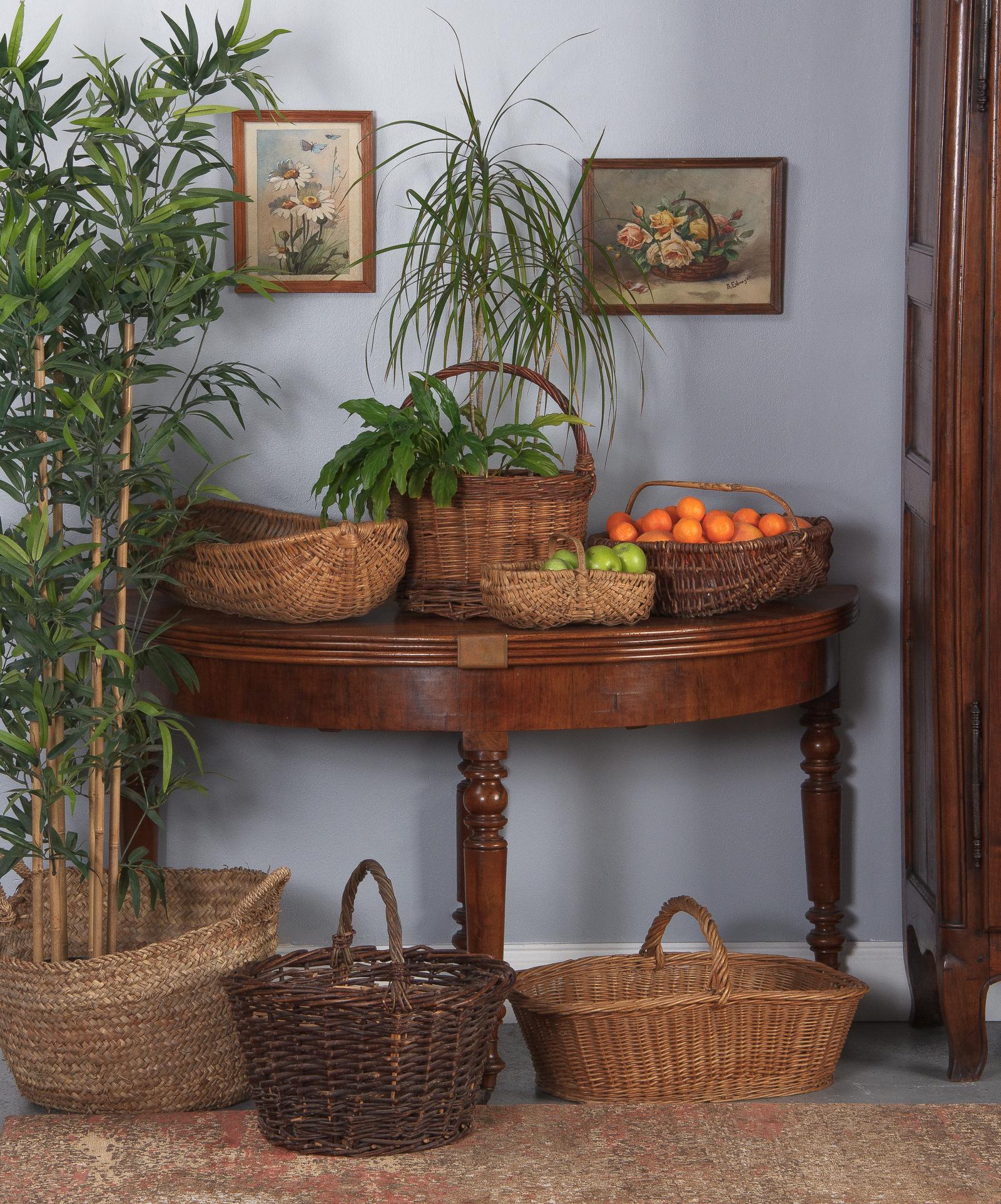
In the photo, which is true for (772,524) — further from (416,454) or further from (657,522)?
(416,454)

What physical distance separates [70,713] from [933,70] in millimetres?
2056

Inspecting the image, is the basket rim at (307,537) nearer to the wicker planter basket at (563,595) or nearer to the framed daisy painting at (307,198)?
the wicker planter basket at (563,595)

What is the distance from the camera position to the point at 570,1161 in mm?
2377

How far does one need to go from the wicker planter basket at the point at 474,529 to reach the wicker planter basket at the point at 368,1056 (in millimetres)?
539

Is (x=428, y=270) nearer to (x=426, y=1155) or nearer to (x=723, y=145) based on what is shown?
(x=723, y=145)

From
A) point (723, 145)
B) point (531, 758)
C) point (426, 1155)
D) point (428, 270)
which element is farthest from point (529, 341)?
point (426, 1155)

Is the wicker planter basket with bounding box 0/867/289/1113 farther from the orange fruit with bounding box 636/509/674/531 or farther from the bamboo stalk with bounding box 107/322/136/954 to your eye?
the orange fruit with bounding box 636/509/674/531

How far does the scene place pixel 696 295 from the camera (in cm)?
310

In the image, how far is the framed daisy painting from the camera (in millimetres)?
3025

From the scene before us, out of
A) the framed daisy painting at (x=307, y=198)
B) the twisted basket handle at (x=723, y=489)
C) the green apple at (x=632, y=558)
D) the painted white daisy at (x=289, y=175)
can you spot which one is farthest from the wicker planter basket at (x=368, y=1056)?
the painted white daisy at (x=289, y=175)

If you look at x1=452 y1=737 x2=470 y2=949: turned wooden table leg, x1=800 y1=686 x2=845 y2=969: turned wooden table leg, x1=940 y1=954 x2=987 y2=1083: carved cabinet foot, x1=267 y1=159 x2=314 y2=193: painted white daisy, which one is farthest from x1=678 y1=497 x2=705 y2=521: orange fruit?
x1=267 y1=159 x2=314 y2=193: painted white daisy

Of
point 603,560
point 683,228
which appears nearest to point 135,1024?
point 603,560

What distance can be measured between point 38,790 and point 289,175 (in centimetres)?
138

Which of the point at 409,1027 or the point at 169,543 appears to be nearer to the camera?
the point at 409,1027
